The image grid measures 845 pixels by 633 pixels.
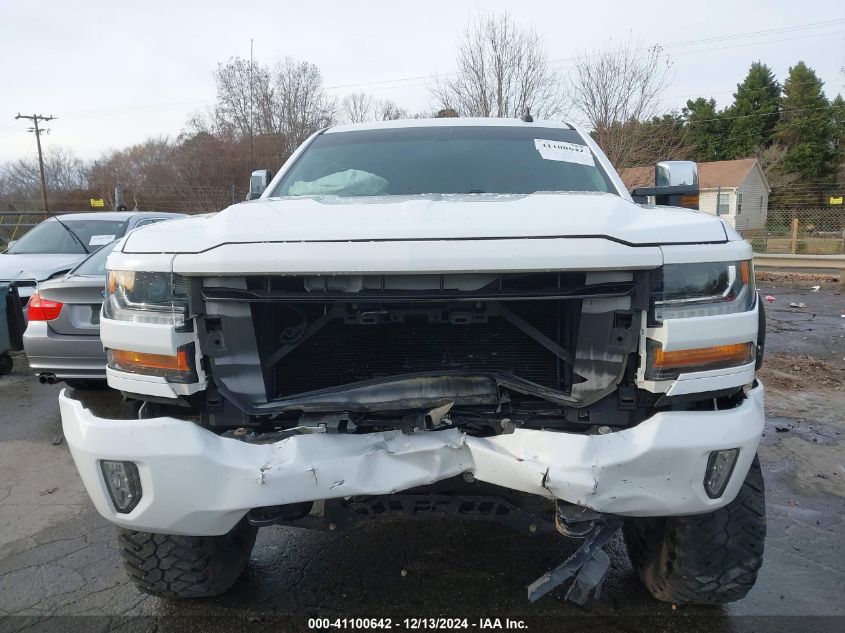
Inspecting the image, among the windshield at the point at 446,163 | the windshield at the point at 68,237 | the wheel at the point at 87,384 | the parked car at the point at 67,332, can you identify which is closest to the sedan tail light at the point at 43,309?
the parked car at the point at 67,332

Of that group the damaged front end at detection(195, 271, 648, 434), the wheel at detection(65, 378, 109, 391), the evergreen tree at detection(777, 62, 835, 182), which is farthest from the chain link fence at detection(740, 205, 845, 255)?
the evergreen tree at detection(777, 62, 835, 182)

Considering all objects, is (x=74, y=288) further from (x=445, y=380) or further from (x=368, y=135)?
(x=445, y=380)

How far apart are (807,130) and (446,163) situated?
5235 cm

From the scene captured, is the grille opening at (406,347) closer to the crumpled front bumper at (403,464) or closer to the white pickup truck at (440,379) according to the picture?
the white pickup truck at (440,379)

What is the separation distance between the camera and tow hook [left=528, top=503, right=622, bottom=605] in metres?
1.88

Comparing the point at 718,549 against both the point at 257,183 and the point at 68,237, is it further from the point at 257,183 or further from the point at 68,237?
the point at 68,237

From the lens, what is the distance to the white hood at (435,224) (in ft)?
5.87

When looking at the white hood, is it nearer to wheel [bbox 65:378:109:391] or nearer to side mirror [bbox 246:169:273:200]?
side mirror [bbox 246:169:273:200]

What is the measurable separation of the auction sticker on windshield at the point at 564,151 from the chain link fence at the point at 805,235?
773 inches

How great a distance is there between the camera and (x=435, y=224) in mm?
1822

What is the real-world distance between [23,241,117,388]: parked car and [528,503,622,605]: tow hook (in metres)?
3.79

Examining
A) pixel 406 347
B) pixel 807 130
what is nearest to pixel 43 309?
pixel 406 347

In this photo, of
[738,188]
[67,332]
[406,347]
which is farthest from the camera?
[738,188]

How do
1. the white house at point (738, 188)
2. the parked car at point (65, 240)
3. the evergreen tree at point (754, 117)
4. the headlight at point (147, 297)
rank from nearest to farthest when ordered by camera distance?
1. the headlight at point (147, 297)
2. the parked car at point (65, 240)
3. the white house at point (738, 188)
4. the evergreen tree at point (754, 117)
